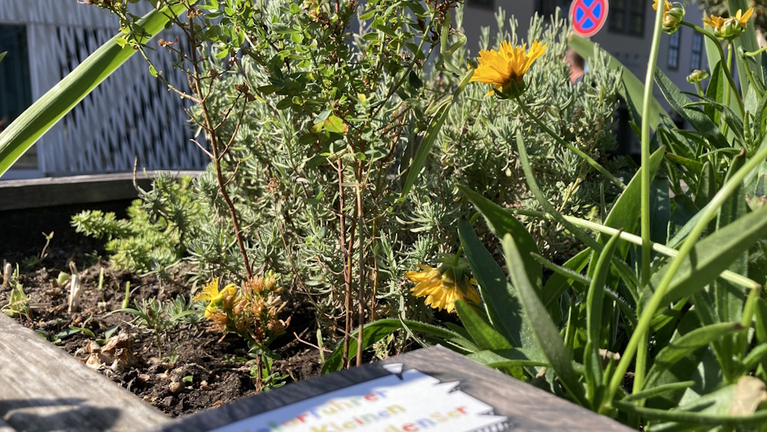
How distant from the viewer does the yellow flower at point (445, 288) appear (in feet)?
3.25

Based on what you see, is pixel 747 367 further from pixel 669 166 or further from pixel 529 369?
pixel 669 166

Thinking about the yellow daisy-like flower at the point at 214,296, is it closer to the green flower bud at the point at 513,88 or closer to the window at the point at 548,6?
the green flower bud at the point at 513,88

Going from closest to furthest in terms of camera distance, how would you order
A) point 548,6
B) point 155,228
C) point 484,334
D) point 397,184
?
1. point 484,334
2. point 397,184
3. point 155,228
4. point 548,6

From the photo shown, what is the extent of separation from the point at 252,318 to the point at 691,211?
0.86 m

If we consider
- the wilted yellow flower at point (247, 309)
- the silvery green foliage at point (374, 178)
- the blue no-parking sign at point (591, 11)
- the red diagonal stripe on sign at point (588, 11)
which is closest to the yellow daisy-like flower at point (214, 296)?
the wilted yellow flower at point (247, 309)

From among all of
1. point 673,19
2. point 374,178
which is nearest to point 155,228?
point 374,178

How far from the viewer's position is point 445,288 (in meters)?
1.00

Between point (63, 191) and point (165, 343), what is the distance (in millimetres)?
1163

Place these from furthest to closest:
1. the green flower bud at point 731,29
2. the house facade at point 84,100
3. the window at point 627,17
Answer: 1. the window at point 627,17
2. the house facade at point 84,100
3. the green flower bud at point 731,29

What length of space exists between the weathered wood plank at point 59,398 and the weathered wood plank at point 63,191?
1321 millimetres

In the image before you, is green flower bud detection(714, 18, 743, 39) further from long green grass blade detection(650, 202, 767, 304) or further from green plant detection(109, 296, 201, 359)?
green plant detection(109, 296, 201, 359)

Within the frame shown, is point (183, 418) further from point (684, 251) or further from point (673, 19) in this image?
point (673, 19)

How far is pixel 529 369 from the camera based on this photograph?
87cm

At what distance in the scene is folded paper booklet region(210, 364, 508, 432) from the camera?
563 mm
